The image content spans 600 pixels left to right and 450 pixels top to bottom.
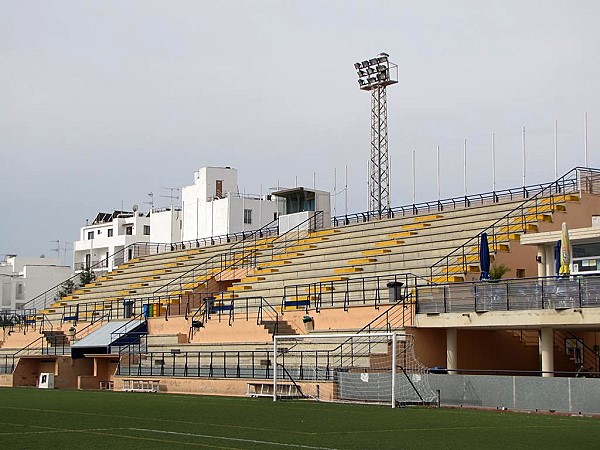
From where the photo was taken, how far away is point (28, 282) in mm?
122375

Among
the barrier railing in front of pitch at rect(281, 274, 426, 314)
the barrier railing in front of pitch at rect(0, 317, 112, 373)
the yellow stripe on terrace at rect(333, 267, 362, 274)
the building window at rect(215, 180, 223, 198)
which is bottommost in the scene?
the barrier railing in front of pitch at rect(0, 317, 112, 373)

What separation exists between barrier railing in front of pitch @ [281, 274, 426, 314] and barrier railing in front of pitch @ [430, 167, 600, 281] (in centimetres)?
161

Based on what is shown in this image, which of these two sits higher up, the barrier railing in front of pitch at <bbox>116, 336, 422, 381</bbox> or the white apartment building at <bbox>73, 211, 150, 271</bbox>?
the white apartment building at <bbox>73, 211, 150, 271</bbox>

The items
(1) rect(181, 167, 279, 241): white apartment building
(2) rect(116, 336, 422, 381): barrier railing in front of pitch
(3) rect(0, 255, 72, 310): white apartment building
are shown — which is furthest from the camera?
(3) rect(0, 255, 72, 310): white apartment building

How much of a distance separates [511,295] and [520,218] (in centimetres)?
1080

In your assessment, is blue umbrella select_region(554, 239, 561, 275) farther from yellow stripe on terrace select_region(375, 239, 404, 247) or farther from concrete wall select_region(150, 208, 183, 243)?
concrete wall select_region(150, 208, 183, 243)

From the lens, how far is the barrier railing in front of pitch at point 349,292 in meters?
39.3

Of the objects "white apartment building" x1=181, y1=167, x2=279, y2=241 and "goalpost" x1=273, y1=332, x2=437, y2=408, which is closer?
"goalpost" x1=273, y1=332, x2=437, y2=408

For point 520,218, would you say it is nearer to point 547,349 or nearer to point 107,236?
point 547,349

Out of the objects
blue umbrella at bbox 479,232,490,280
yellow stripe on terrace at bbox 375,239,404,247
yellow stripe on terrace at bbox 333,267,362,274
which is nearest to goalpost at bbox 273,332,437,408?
blue umbrella at bbox 479,232,490,280

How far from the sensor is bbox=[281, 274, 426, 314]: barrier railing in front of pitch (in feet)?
129

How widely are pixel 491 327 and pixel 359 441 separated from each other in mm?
16833

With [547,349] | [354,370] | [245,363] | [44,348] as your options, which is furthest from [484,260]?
[44,348]

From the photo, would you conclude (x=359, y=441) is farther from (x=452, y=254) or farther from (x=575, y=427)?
(x=452, y=254)
